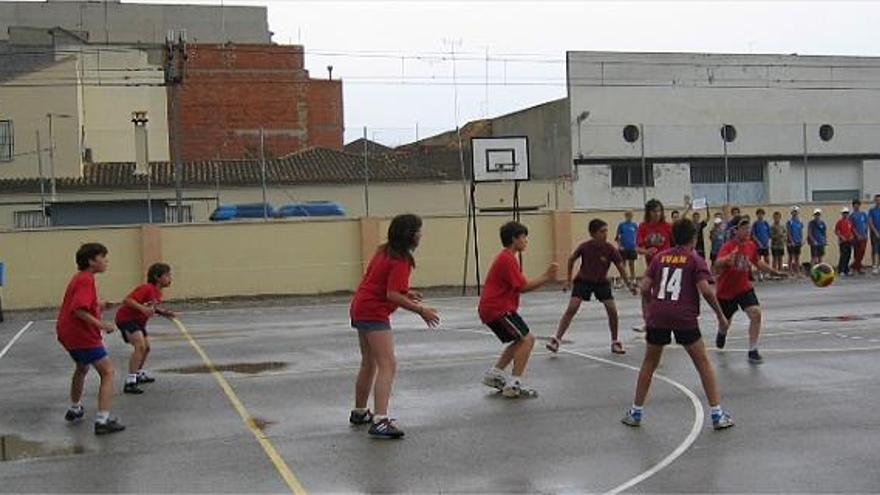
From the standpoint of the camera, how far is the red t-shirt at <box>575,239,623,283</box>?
13.4 meters

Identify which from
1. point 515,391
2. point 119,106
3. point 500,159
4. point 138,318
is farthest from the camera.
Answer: point 119,106

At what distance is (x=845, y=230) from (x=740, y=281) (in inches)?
646

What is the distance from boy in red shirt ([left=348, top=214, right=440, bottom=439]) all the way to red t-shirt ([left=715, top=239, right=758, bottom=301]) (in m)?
4.91

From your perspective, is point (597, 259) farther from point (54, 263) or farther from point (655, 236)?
point (54, 263)

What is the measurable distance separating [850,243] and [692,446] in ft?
69.7

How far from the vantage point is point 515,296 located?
10.3 m


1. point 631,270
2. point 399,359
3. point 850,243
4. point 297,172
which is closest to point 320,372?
point 399,359

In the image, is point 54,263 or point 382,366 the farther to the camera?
point 54,263

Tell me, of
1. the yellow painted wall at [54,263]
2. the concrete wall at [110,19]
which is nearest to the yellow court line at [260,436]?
the yellow painted wall at [54,263]

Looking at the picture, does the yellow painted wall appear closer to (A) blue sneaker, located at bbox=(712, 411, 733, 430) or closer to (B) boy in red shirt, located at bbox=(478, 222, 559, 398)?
(B) boy in red shirt, located at bbox=(478, 222, 559, 398)

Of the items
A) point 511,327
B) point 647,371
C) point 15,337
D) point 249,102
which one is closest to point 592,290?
point 511,327

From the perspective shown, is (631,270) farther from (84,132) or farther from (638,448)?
(84,132)

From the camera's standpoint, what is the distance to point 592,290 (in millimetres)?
13391

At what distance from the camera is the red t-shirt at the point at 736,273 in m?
12.2
